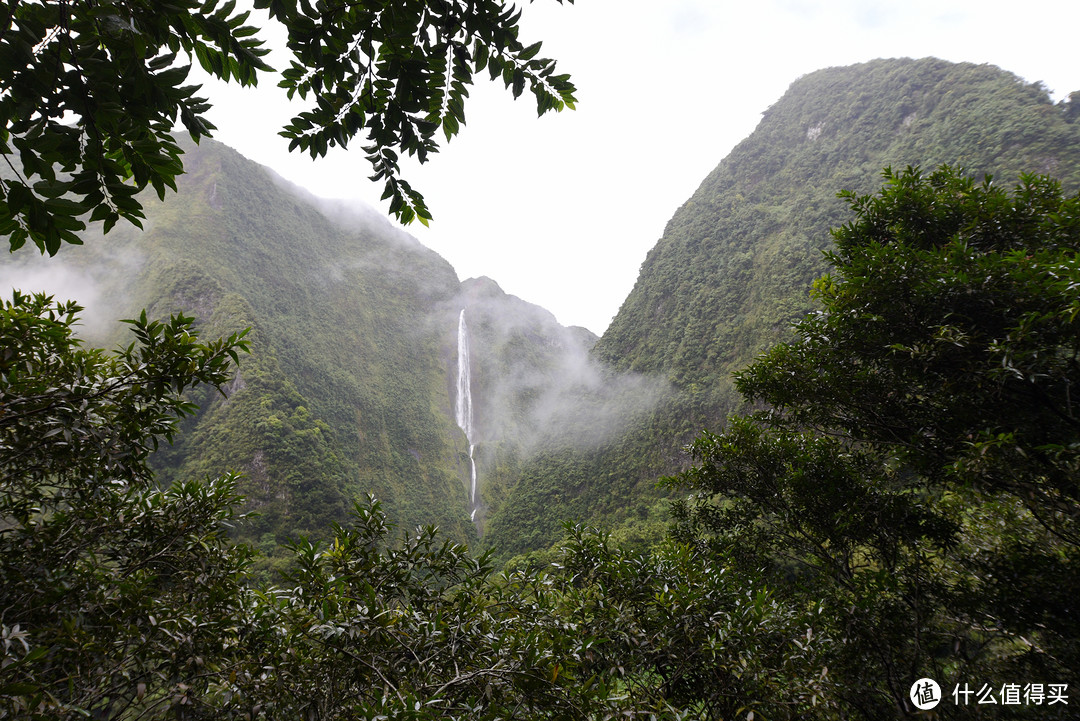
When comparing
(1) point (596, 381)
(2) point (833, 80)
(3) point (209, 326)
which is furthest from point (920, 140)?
(3) point (209, 326)

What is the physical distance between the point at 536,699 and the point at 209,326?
5258 cm

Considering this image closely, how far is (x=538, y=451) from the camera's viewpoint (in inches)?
2175

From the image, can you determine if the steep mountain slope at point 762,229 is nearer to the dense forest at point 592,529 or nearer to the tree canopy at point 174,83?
the dense forest at point 592,529

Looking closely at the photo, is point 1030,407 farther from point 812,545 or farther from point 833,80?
point 833,80

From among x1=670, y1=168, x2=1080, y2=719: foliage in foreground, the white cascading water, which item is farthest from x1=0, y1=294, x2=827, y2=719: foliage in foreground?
the white cascading water

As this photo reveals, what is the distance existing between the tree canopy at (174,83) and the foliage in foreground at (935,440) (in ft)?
11.6

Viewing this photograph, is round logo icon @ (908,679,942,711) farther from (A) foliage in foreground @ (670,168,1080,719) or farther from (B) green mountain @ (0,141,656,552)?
(B) green mountain @ (0,141,656,552)

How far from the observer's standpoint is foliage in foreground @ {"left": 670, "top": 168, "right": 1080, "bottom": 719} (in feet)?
9.76

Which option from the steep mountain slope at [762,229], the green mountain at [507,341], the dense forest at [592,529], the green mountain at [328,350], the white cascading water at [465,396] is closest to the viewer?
the dense forest at [592,529]

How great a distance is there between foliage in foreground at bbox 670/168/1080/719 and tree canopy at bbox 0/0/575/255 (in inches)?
139

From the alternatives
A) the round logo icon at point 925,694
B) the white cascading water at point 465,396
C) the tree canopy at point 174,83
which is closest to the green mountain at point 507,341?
the white cascading water at point 465,396

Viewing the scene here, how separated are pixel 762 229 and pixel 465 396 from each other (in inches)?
1977

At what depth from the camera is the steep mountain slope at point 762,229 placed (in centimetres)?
3381

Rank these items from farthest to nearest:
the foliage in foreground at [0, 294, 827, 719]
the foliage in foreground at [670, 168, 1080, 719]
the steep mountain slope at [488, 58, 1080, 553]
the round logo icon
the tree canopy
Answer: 1. the steep mountain slope at [488, 58, 1080, 553]
2. the round logo icon
3. the foliage in foreground at [670, 168, 1080, 719]
4. the foliage in foreground at [0, 294, 827, 719]
5. the tree canopy
